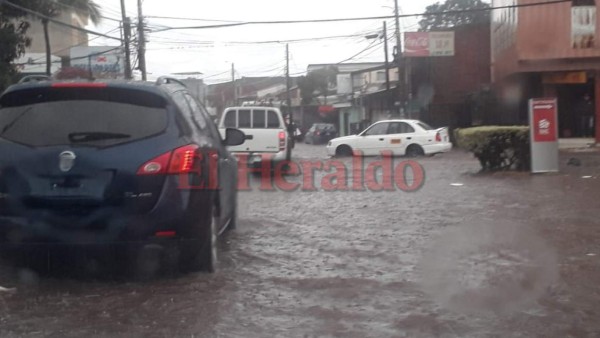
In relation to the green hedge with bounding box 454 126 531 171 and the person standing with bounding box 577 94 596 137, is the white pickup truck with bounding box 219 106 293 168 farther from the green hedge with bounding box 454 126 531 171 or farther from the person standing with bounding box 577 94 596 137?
the person standing with bounding box 577 94 596 137

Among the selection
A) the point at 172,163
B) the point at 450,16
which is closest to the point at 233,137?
the point at 172,163

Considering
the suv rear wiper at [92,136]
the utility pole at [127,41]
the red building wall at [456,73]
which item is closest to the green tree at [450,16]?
the red building wall at [456,73]

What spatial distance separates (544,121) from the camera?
1806 centimetres

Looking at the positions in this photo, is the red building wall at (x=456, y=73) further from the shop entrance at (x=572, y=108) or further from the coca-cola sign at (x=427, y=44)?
the shop entrance at (x=572, y=108)

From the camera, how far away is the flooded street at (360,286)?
6.03m

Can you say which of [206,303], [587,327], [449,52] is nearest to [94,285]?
[206,303]

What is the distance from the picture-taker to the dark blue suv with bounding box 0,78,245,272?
6.67 m

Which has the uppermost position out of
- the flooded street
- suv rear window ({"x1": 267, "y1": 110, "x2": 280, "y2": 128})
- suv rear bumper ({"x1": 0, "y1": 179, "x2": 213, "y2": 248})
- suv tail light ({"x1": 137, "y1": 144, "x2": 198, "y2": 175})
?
suv rear window ({"x1": 267, "y1": 110, "x2": 280, "y2": 128})

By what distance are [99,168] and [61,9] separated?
3026 centimetres

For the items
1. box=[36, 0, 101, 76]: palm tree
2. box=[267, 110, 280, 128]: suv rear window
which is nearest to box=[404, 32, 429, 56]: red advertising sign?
box=[36, 0, 101, 76]: palm tree

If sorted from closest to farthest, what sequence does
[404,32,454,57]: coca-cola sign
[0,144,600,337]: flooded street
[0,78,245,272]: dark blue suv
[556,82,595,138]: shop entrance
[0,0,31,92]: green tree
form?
[0,144,600,337]: flooded street → [0,78,245,272]: dark blue suv → [0,0,31,92]: green tree → [556,82,595,138]: shop entrance → [404,32,454,57]: coca-cola sign

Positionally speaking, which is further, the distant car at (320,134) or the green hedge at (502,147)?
the distant car at (320,134)

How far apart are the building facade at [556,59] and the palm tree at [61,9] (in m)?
15.6

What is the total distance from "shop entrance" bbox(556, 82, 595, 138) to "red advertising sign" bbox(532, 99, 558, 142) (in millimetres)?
14086
